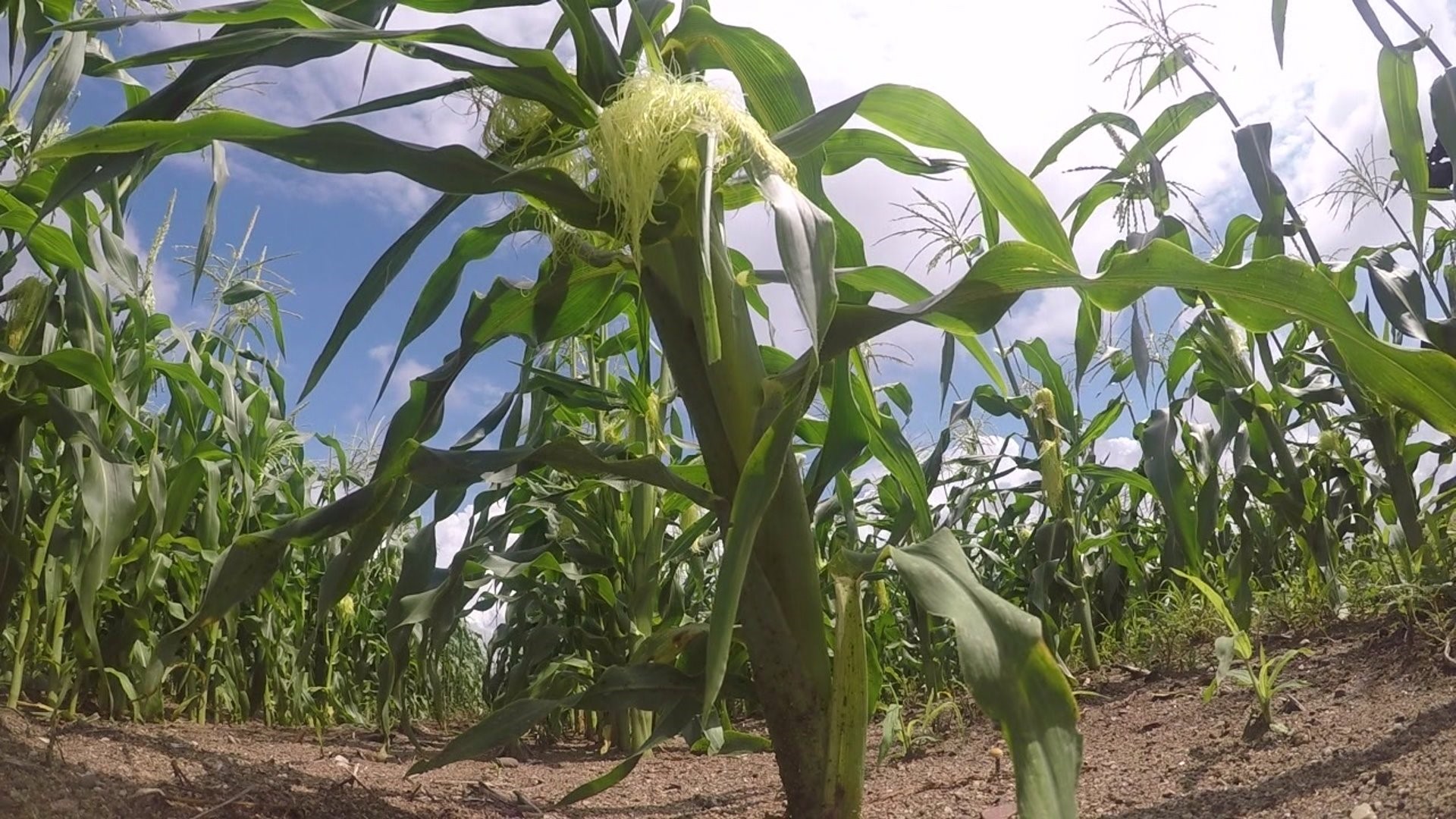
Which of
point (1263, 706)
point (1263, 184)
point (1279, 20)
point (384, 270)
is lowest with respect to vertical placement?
point (1263, 706)

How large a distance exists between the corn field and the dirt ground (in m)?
→ 0.12

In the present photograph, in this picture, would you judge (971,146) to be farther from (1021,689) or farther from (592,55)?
(1021,689)

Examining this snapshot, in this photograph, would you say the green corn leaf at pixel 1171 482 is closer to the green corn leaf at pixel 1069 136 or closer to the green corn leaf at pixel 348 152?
the green corn leaf at pixel 1069 136

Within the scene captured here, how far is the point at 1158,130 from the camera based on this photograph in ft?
A: 6.20

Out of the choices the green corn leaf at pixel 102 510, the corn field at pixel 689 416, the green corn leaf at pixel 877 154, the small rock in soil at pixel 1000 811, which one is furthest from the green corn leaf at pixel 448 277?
the small rock in soil at pixel 1000 811

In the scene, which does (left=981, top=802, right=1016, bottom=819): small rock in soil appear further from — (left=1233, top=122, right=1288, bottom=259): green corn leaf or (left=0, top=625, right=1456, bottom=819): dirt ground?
(left=1233, top=122, right=1288, bottom=259): green corn leaf

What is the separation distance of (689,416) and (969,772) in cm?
102

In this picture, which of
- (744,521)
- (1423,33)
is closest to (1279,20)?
(1423,33)

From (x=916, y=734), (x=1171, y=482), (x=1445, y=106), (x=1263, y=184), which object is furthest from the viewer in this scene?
(x=916, y=734)

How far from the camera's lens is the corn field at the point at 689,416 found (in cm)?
106

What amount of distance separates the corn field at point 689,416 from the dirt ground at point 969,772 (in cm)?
12

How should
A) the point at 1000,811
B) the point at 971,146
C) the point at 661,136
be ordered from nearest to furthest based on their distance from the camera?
the point at 661,136, the point at 971,146, the point at 1000,811

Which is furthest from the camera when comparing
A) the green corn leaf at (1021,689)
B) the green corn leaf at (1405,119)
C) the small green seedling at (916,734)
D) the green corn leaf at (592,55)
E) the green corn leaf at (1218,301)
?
the small green seedling at (916,734)

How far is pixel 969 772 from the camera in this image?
1.79 m
